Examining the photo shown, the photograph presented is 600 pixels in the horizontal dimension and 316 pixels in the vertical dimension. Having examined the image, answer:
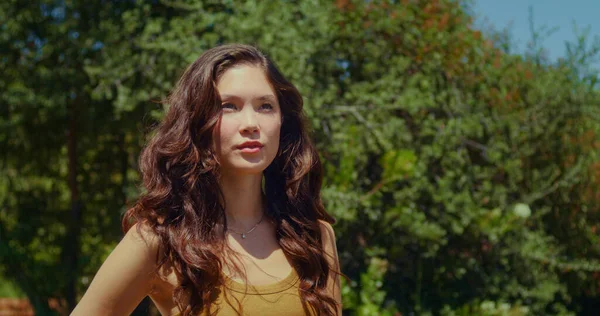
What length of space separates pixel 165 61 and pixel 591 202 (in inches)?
113

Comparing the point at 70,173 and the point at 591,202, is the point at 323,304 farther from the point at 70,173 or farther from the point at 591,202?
the point at 70,173

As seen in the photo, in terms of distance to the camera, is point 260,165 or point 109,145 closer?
point 260,165

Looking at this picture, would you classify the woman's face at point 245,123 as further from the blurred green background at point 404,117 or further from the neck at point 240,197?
the blurred green background at point 404,117

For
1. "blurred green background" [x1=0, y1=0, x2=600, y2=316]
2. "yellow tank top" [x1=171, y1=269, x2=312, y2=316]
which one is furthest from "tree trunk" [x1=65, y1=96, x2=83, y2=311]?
"yellow tank top" [x1=171, y1=269, x2=312, y2=316]

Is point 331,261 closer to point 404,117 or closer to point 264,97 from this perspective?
point 264,97

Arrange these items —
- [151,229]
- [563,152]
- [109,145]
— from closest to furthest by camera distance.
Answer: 1. [151,229]
2. [563,152]
3. [109,145]

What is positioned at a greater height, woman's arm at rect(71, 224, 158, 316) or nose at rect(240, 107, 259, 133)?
nose at rect(240, 107, 259, 133)

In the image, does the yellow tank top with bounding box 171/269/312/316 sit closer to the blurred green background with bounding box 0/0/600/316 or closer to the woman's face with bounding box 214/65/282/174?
the woman's face with bounding box 214/65/282/174

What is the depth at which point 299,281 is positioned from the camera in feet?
5.61

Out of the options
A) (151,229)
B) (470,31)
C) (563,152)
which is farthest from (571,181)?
(151,229)

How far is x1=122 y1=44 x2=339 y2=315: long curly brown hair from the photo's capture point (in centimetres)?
162

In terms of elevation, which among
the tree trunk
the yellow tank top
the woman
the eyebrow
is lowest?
the tree trunk

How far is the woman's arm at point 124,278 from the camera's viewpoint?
5.29 ft

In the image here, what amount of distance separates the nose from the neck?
0.11 metres
